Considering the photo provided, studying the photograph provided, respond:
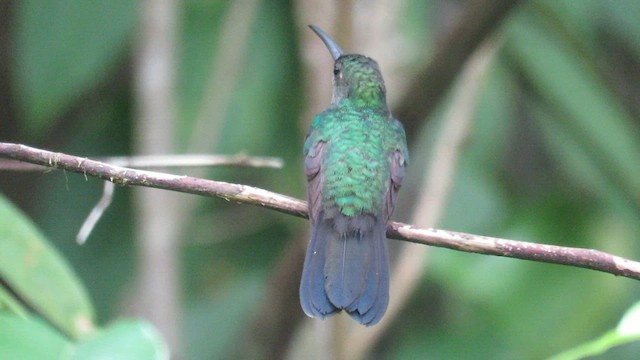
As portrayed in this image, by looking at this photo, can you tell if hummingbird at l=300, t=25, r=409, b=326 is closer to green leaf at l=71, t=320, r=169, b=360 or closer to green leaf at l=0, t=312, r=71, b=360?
green leaf at l=71, t=320, r=169, b=360

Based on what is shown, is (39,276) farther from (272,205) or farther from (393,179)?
(393,179)

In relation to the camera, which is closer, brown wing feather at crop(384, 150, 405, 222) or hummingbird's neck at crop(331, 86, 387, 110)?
brown wing feather at crop(384, 150, 405, 222)

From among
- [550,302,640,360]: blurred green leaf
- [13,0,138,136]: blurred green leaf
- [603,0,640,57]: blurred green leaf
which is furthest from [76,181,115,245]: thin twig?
[603,0,640,57]: blurred green leaf

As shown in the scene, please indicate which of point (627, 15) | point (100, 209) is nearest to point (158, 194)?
point (100, 209)

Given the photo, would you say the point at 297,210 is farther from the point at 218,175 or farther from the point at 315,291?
the point at 218,175

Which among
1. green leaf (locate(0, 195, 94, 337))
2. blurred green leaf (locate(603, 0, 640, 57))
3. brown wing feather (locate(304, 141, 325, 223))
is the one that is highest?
blurred green leaf (locate(603, 0, 640, 57))

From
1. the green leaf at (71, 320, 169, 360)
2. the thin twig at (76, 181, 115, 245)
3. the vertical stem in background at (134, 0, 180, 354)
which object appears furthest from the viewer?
the vertical stem in background at (134, 0, 180, 354)

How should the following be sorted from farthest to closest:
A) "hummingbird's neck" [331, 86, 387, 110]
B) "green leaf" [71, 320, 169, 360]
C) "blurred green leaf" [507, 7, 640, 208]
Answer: "blurred green leaf" [507, 7, 640, 208]
"hummingbird's neck" [331, 86, 387, 110]
"green leaf" [71, 320, 169, 360]
